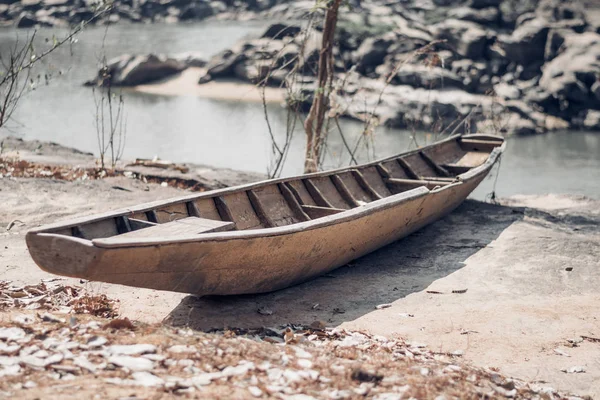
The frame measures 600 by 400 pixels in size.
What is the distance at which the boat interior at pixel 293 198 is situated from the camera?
6094mm

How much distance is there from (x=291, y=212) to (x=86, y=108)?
17.1 metres

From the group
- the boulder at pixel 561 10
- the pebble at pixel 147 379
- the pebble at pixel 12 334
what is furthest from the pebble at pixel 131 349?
the boulder at pixel 561 10

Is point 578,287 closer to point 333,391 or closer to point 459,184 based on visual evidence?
point 459,184

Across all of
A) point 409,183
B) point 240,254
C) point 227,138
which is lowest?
point 227,138

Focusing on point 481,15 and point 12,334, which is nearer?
point 12,334

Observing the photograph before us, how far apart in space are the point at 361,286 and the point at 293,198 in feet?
4.47

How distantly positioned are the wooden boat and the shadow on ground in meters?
0.16

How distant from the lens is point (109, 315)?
5965 millimetres

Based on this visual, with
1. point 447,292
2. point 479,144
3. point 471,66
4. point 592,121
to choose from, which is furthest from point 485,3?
point 447,292

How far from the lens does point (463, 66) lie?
25531 mm

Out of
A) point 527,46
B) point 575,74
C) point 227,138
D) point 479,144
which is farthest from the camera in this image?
point 527,46

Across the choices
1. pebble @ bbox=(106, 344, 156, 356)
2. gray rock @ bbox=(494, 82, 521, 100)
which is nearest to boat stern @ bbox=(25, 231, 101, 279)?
pebble @ bbox=(106, 344, 156, 356)

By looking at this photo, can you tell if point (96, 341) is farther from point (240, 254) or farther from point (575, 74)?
point (575, 74)

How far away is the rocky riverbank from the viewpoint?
2228 cm
